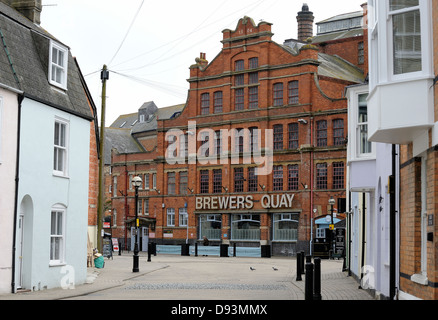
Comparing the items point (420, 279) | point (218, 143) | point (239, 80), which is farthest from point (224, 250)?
point (420, 279)

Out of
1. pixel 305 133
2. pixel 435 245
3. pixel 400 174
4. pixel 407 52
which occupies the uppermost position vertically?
pixel 305 133

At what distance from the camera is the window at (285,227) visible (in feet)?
180

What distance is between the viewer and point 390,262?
14.3 metres

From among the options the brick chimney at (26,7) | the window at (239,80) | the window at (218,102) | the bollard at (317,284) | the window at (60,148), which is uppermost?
the window at (239,80)

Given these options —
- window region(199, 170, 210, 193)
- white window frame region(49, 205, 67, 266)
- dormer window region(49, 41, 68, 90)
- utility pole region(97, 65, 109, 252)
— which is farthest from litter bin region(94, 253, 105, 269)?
window region(199, 170, 210, 193)

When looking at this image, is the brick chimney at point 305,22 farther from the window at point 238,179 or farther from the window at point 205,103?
the window at point 238,179

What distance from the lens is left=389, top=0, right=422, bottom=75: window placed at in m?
11.1

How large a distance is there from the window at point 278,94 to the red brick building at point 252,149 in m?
0.08

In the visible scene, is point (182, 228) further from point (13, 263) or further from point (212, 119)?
point (13, 263)

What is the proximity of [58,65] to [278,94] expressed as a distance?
36.7 metres

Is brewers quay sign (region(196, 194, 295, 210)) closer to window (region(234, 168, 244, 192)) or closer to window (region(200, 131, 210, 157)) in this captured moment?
window (region(234, 168, 244, 192))

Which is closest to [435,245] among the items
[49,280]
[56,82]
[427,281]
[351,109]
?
[427,281]

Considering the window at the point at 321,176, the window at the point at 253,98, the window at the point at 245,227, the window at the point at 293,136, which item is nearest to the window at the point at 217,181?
the window at the point at 245,227

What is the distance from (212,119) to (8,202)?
141 ft
